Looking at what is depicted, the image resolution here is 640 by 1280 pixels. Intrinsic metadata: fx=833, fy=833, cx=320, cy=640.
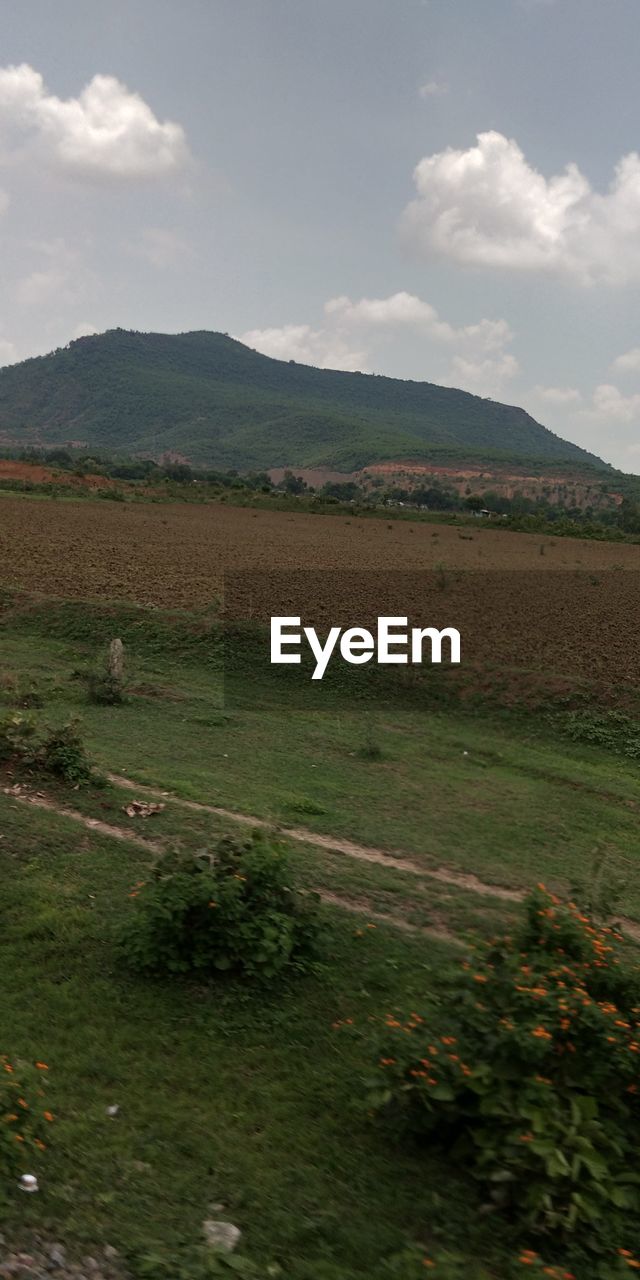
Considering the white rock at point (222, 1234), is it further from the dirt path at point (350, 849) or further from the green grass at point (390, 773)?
the green grass at point (390, 773)

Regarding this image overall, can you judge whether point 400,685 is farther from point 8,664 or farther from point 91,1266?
point 91,1266

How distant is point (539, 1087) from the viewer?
3.80 m

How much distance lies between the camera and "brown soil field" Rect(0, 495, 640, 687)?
1994 cm

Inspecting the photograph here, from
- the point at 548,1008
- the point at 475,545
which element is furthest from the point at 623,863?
the point at 475,545

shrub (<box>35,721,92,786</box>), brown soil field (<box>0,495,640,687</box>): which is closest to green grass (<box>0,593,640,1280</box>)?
shrub (<box>35,721,92,786</box>)

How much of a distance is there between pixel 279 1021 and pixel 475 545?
147ft

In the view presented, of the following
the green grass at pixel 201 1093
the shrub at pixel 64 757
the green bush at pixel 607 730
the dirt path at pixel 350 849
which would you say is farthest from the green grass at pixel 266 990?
the green bush at pixel 607 730

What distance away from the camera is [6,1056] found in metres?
4.84

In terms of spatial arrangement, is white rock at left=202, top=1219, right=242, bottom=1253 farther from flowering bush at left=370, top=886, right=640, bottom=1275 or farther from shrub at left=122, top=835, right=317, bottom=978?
shrub at left=122, top=835, right=317, bottom=978

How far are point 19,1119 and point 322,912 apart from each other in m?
3.26

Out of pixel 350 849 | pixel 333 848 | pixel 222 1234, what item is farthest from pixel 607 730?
pixel 222 1234

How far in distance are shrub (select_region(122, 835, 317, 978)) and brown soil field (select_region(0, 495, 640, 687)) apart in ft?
37.8

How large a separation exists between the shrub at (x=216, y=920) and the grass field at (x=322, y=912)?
18 centimetres

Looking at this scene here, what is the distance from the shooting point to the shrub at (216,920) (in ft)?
19.0
